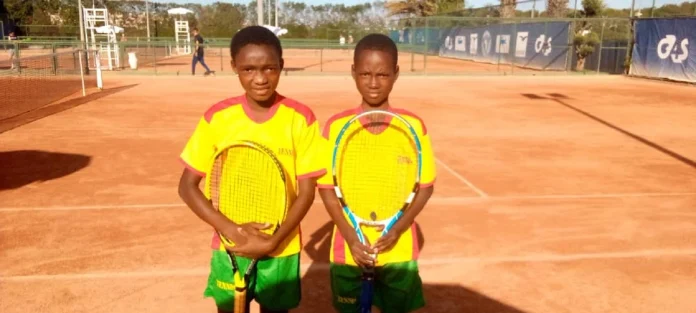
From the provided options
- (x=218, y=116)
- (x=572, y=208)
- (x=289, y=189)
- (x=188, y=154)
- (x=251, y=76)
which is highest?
(x=251, y=76)

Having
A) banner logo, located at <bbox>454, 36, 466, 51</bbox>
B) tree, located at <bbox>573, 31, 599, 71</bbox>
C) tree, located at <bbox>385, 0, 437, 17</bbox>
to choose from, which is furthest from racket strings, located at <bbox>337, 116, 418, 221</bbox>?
tree, located at <bbox>385, 0, 437, 17</bbox>

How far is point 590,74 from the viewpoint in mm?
28016

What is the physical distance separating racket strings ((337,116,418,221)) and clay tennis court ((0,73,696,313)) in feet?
5.18

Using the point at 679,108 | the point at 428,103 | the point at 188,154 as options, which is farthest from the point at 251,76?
the point at 679,108

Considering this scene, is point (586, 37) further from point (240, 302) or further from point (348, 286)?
point (240, 302)

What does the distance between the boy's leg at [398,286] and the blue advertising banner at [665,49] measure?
79.7 feet

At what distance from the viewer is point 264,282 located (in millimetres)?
2797

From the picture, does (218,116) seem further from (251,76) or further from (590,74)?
(590,74)

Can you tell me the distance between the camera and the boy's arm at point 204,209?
2.57 meters

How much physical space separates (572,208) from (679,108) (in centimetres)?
1193

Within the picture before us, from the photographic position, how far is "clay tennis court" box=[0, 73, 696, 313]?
4395 mm

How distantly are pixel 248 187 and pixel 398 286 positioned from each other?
92 cm

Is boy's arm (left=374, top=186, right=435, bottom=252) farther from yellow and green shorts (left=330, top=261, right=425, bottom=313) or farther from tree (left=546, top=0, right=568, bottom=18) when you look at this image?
tree (left=546, top=0, right=568, bottom=18)

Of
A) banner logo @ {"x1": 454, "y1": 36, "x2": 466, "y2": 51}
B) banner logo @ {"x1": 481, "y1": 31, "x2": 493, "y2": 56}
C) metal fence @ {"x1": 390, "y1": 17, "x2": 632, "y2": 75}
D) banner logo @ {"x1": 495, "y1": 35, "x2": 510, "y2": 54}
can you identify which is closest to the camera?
metal fence @ {"x1": 390, "y1": 17, "x2": 632, "y2": 75}
